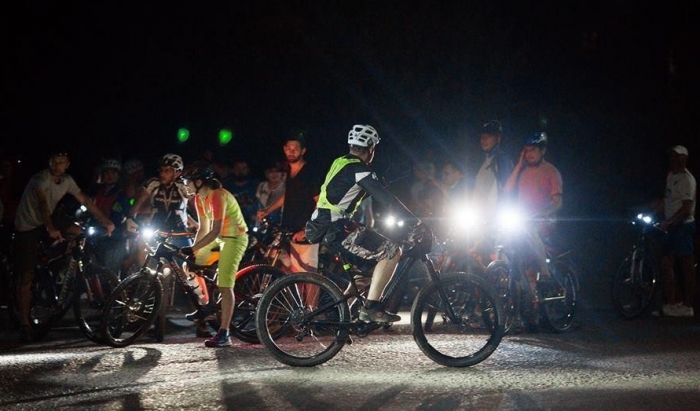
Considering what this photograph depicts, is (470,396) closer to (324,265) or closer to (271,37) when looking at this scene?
(324,265)

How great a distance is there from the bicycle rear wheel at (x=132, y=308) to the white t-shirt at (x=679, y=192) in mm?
7005

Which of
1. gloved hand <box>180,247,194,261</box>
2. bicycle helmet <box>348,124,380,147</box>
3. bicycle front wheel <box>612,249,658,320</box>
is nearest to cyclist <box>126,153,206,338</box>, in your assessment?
gloved hand <box>180,247,194,261</box>

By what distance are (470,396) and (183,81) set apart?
51.5ft

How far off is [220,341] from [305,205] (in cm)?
228

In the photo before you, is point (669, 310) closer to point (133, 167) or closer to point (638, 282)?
point (638, 282)

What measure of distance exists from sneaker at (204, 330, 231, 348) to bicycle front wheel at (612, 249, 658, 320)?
5.27 m

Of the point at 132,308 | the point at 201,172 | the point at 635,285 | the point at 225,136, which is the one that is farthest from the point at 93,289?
the point at 225,136

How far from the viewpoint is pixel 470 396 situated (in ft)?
23.4

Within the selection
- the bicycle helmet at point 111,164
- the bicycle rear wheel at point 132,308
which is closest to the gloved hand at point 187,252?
the bicycle rear wheel at point 132,308

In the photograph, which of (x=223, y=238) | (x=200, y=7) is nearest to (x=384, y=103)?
(x=200, y=7)

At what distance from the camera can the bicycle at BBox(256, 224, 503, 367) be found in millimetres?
8406

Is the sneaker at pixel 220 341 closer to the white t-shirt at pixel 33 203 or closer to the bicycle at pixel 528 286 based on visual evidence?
the white t-shirt at pixel 33 203

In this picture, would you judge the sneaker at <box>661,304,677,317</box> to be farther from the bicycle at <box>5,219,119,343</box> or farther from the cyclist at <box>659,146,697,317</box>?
the bicycle at <box>5,219,119,343</box>

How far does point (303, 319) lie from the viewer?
8.45m
